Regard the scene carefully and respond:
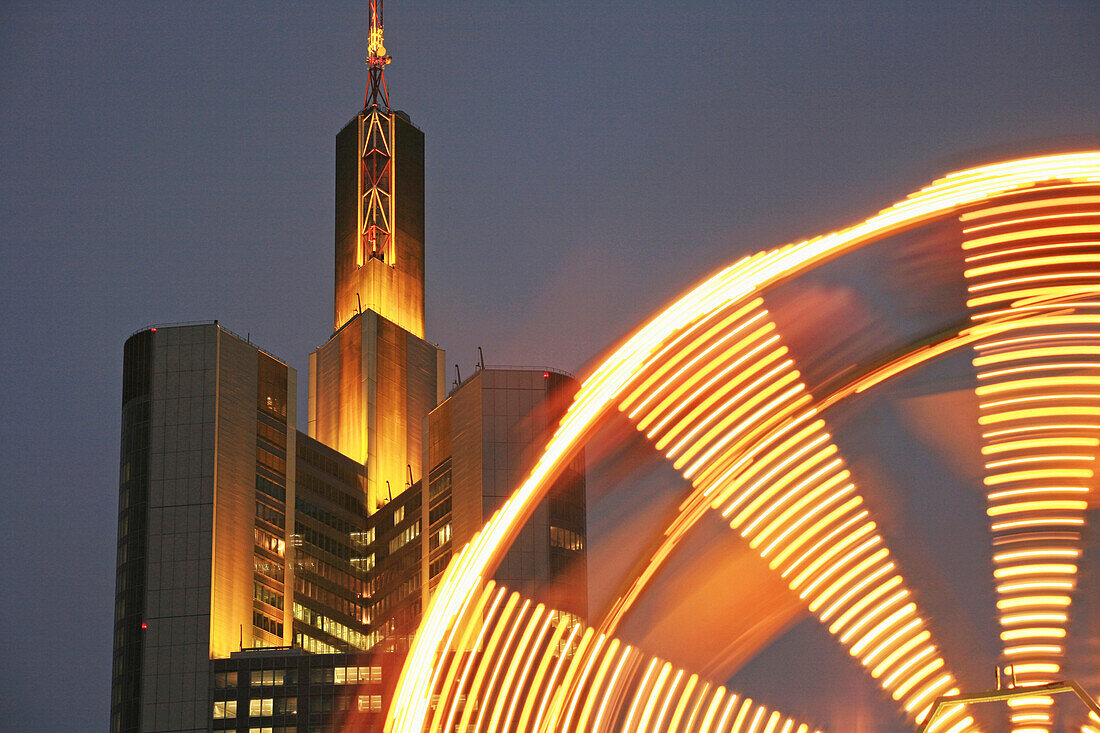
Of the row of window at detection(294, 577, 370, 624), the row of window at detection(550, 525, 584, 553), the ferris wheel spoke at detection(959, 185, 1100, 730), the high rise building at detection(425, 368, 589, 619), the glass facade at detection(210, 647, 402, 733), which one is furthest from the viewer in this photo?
the row of window at detection(294, 577, 370, 624)

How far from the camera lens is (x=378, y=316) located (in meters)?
142

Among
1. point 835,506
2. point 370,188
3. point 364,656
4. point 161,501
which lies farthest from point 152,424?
point 835,506

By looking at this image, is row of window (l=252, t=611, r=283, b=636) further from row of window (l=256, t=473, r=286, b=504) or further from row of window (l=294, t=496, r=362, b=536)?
row of window (l=294, t=496, r=362, b=536)

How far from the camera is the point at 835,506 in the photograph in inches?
719

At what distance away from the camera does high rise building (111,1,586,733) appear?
104m

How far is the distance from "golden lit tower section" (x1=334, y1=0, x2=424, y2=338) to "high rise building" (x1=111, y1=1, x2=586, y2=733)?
5.04 meters

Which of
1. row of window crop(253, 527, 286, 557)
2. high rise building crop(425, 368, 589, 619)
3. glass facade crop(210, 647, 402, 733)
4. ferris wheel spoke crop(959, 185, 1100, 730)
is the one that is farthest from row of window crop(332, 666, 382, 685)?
ferris wheel spoke crop(959, 185, 1100, 730)

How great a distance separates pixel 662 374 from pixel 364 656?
309 ft

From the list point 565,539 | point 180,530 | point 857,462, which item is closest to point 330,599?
point 180,530

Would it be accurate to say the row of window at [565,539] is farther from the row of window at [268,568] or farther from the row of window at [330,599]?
the row of window at [330,599]

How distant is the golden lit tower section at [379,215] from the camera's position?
146m

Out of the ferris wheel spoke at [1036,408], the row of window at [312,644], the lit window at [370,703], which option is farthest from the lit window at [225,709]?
the ferris wheel spoke at [1036,408]

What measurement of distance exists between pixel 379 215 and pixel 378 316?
13.6 m

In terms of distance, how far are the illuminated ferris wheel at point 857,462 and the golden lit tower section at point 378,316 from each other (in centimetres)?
12112
